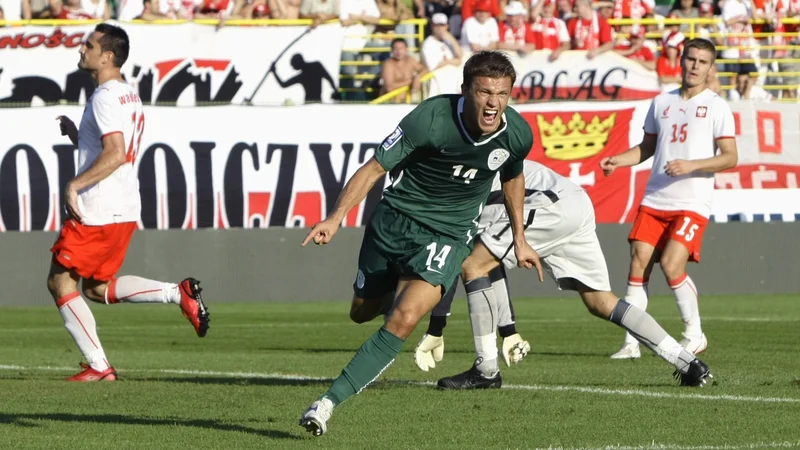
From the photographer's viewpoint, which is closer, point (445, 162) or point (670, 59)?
point (445, 162)

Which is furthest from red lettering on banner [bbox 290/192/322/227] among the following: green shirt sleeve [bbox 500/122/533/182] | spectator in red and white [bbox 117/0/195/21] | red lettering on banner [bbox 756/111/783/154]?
green shirt sleeve [bbox 500/122/533/182]

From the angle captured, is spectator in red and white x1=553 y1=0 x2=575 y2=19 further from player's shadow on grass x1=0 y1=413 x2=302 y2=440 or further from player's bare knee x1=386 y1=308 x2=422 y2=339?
player's bare knee x1=386 y1=308 x2=422 y2=339

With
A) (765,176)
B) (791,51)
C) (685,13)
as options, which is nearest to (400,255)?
(765,176)

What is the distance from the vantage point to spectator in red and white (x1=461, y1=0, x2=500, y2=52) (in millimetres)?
23172

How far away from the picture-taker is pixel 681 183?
11672 millimetres

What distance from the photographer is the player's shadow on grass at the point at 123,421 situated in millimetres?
7473

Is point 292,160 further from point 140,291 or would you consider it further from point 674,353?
point 674,353

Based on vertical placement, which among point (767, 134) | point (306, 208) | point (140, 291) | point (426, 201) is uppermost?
point (426, 201)

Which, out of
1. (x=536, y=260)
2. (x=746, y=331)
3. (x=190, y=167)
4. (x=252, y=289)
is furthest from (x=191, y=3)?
(x=536, y=260)

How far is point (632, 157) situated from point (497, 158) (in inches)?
155

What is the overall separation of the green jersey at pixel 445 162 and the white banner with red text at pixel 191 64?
43.4ft

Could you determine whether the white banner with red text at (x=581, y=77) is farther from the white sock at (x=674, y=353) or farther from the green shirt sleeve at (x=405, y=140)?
the green shirt sleeve at (x=405, y=140)

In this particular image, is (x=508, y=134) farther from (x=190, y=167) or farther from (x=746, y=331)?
(x=190, y=167)

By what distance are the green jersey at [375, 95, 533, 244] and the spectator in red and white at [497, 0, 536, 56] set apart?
15530mm
